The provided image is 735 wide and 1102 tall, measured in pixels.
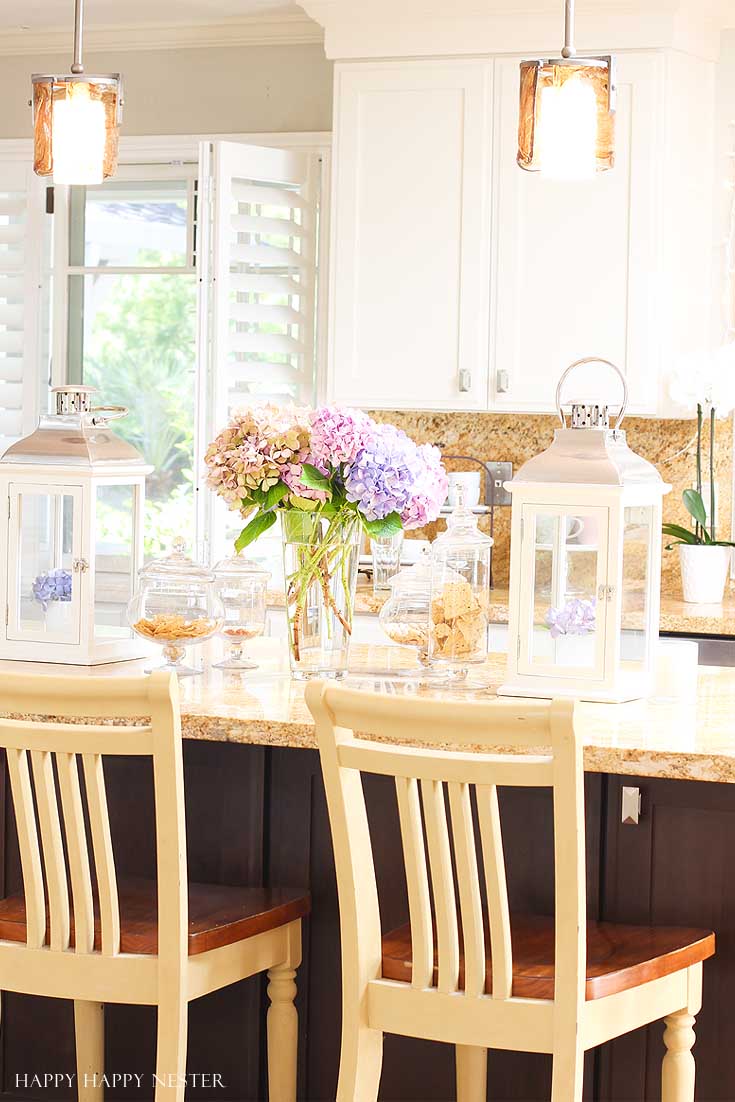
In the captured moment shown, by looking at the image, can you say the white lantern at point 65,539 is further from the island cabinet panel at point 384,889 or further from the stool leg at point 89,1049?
the stool leg at point 89,1049

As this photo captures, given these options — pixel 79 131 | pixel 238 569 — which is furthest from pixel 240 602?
pixel 79 131

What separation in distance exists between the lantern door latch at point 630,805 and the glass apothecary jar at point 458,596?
40cm

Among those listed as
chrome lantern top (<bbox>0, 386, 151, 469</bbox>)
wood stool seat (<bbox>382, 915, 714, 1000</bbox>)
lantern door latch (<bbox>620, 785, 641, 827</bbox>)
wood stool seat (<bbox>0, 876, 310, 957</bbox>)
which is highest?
chrome lantern top (<bbox>0, 386, 151, 469</bbox>)

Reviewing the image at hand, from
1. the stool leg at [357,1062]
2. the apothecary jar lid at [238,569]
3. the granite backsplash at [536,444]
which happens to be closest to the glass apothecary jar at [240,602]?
the apothecary jar lid at [238,569]

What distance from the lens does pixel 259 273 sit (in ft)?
15.0

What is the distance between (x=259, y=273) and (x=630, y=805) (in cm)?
280

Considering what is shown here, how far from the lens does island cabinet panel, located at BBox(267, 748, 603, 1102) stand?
2.25 meters

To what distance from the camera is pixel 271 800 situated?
2.40m

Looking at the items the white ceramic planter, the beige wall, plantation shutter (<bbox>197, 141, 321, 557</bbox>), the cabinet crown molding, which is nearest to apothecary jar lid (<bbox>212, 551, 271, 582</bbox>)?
plantation shutter (<bbox>197, 141, 321, 557</bbox>)

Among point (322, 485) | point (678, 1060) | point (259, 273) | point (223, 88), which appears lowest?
point (678, 1060)

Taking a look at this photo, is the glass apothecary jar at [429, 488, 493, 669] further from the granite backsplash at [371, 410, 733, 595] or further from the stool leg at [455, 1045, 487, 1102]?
the granite backsplash at [371, 410, 733, 595]

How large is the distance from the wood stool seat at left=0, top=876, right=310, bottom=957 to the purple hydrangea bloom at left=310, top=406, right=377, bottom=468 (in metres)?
0.73

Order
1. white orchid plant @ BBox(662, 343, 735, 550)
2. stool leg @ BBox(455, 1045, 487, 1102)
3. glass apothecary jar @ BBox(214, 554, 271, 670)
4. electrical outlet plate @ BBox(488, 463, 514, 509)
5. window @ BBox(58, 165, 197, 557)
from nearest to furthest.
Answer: stool leg @ BBox(455, 1045, 487, 1102) < glass apothecary jar @ BBox(214, 554, 271, 670) < white orchid plant @ BBox(662, 343, 735, 550) < electrical outlet plate @ BBox(488, 463, 514, 509) < window @ BBox(58, 165, 197, 557)

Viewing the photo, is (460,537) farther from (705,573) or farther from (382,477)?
(705,573)
